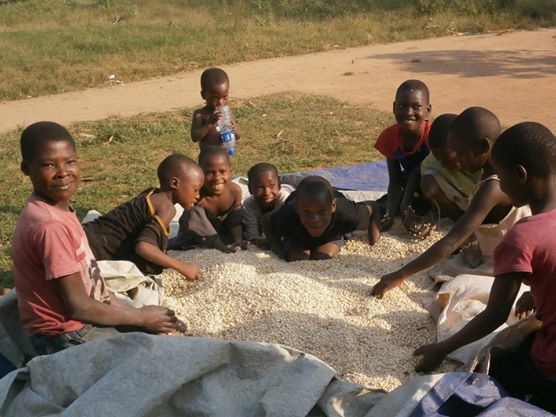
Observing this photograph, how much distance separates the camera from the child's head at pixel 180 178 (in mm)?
3945

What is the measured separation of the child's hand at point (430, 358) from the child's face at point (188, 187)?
164 centimetres

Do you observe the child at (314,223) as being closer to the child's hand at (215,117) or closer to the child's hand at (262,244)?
the child's hand at (262,244)

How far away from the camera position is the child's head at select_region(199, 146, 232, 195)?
4.50m

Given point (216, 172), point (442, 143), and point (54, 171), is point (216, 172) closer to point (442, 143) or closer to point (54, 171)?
point (442, 143)

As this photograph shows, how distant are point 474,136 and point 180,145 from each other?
15.1 feet

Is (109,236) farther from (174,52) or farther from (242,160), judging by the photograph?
(174,52)

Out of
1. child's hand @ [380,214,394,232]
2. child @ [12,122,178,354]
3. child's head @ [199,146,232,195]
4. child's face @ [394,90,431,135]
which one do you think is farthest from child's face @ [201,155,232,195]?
child @ [12,122,178,354]

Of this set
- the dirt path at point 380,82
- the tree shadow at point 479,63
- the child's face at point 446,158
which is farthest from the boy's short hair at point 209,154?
the tree shadow at point 479,63

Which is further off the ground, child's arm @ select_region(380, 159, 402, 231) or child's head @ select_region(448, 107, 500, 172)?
child's head @ select_region(448, 107, 500, 172)

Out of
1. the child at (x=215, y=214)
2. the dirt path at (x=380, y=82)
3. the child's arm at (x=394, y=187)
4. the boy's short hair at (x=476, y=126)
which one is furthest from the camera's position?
the dirt path at (x=380, y=82)

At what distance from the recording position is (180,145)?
7.55 m

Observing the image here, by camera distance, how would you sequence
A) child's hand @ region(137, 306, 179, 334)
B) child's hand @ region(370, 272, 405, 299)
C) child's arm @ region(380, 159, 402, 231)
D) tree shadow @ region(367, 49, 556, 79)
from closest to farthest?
child's hand @ region(137, 306, 179, 334) < child's hand @ region(370, 272, 405, 299) < child's arm @ region(380, 159, 402, 231) < tree shadow @ region(367, 49, 556, 79)

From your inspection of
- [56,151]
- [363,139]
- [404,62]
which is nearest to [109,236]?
[56,151]

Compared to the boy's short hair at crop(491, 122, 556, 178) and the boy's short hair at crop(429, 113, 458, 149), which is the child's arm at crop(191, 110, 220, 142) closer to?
the boy's short hair at crop(429, 113, 458, 149)
